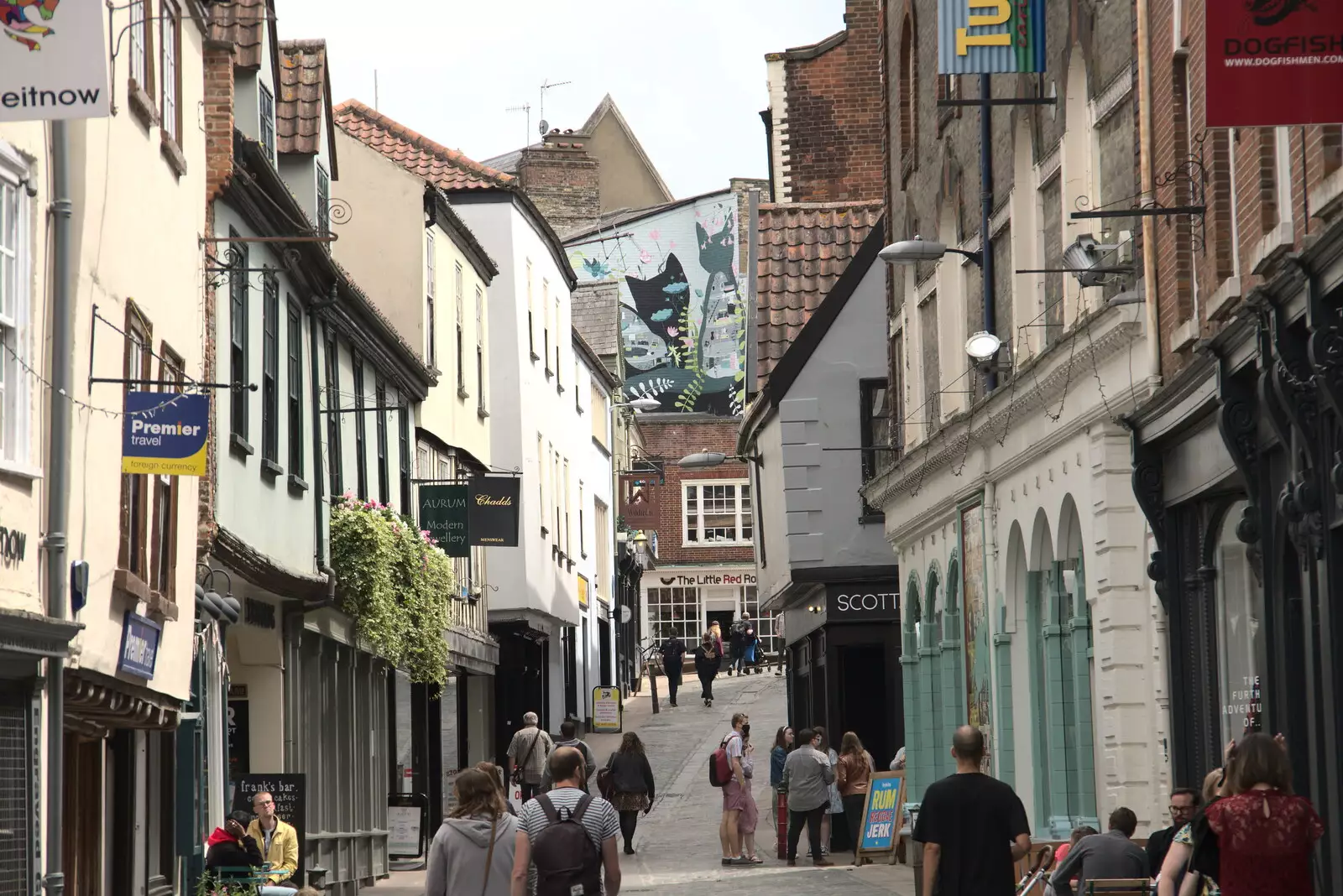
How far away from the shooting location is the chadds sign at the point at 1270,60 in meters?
10.3

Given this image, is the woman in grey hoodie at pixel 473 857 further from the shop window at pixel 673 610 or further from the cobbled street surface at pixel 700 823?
the shop window at pixel 673 610

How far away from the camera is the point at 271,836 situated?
1752 cm

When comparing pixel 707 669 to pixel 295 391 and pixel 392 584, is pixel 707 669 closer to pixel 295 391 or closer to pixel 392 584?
pixel 392 584

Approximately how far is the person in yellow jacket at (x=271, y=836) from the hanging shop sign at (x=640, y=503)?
144 ft

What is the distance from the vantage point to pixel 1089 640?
58.6 ft

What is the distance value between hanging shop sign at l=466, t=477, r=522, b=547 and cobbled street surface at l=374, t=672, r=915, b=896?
4.49 m

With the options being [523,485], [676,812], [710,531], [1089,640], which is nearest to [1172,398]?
[1089,640]

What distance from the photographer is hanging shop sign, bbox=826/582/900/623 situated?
99.7 feet

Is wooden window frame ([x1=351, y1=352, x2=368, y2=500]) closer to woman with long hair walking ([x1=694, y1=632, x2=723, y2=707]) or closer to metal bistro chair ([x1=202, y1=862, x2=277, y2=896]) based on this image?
metal bistro chair ([x1=202, y1=862, x2=277, y2=896])

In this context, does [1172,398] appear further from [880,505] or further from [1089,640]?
[880,505]

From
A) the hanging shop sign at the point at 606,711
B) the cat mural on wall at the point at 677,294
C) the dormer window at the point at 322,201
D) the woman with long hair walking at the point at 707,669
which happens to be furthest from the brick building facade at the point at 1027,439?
the cat mural on wall at the point at 677,294

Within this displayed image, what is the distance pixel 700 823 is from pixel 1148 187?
1679cm

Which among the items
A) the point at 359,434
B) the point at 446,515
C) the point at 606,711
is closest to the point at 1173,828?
the point at 359,434

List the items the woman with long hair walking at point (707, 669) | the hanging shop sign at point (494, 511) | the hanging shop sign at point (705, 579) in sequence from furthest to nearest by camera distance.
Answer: the hanging shop sign at point (705, 579), the woman with long hair walking at point (707, 669), the hanging shop sign at point (494, 511)
